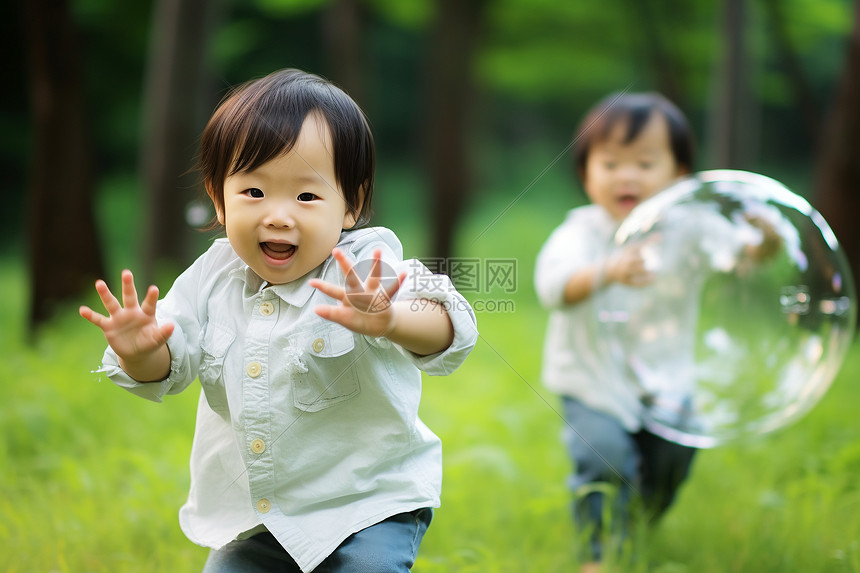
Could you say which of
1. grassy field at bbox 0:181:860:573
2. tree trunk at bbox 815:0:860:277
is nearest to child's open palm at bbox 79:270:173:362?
grassy field at bbox 0:181:860:573

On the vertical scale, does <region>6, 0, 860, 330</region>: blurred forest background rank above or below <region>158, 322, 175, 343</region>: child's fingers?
below

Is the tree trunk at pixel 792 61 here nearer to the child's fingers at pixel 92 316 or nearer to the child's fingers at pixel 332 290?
the child's fingers at pixel 332 290

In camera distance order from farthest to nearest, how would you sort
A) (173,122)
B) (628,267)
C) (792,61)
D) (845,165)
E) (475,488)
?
(792,61) → (173,122) → (845,165) → (475,488) → (628,267)

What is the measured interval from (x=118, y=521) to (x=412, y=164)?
24.7 m

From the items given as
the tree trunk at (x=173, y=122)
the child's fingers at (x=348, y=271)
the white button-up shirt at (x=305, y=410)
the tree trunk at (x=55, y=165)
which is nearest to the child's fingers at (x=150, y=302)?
the white button-up shirt at (x=305, y=410)

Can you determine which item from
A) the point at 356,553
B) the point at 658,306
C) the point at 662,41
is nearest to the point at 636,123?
the point at 658,306

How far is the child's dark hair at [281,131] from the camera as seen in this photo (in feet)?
5.42

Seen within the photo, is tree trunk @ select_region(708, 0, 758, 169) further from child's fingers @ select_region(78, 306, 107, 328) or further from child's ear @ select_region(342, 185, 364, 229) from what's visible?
child's fingers @ select_region(78, 306, 107, 328)

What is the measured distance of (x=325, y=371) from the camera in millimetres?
1713

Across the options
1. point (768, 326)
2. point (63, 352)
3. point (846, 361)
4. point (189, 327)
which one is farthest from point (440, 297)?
point (846, 361)

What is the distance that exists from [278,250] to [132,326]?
1.03 feet

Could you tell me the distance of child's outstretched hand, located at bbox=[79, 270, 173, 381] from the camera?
1573 mm

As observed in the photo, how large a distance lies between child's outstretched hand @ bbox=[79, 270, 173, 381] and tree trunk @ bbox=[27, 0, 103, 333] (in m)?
4.88

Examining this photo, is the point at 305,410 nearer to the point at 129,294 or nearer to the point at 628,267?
the point at 129,294
